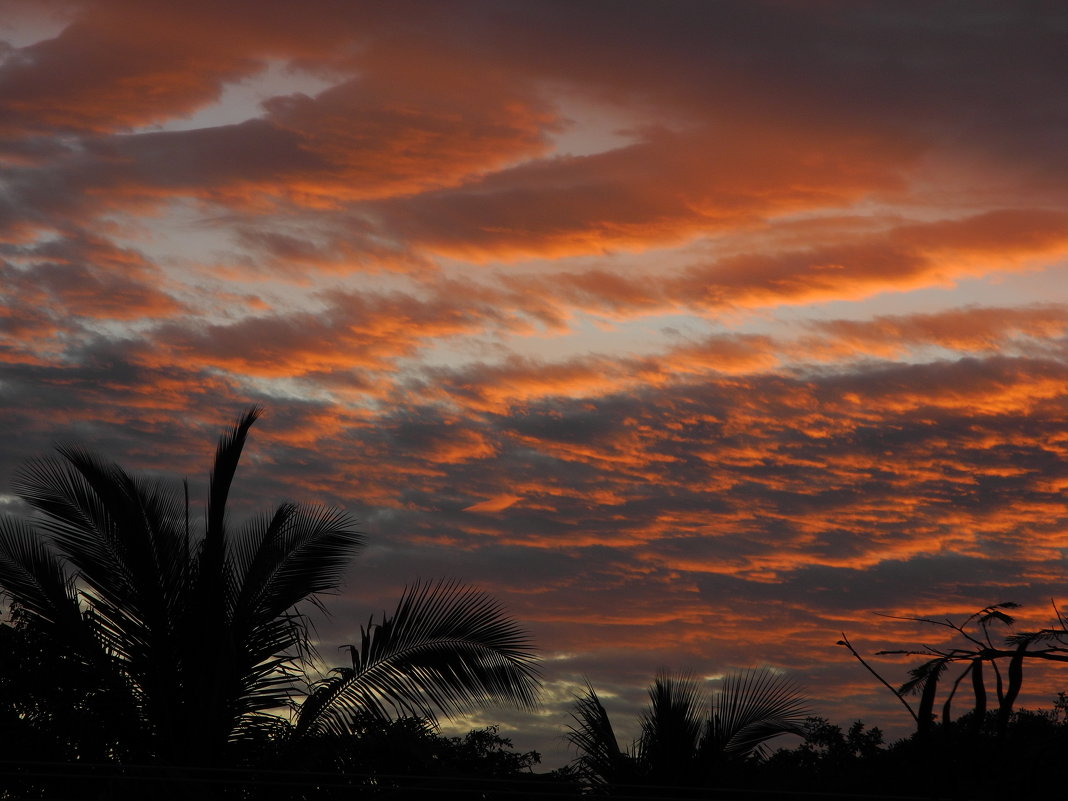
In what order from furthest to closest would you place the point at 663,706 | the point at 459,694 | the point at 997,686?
1. the point at 663,706
2. the point at 459,694
3. the point at 997,686

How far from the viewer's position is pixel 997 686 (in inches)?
166

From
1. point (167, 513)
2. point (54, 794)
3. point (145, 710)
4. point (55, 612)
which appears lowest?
point (54, 794)

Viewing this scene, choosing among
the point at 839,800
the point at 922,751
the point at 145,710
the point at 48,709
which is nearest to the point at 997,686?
the point at 922,751

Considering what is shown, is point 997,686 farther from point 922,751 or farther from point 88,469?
point 88,469

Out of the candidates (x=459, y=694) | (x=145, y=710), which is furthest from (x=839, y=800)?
(x=145, y=710)

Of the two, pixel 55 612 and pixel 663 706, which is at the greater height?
pixel 55 612

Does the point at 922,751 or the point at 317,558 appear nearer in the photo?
the point at 922,751

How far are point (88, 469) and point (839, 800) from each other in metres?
7.87

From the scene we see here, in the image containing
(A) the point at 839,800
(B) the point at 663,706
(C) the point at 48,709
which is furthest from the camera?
(B) the point at 663,706

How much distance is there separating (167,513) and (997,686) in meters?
9.36

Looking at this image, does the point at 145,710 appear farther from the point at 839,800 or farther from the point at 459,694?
the point at 839,800

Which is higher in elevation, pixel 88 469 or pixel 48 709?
pixel 88 469

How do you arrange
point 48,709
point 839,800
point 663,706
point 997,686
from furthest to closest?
point 663,706
point 48,709
point 839,800
point 997,686

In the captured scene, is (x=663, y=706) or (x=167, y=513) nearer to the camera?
(x=167, y=513)
